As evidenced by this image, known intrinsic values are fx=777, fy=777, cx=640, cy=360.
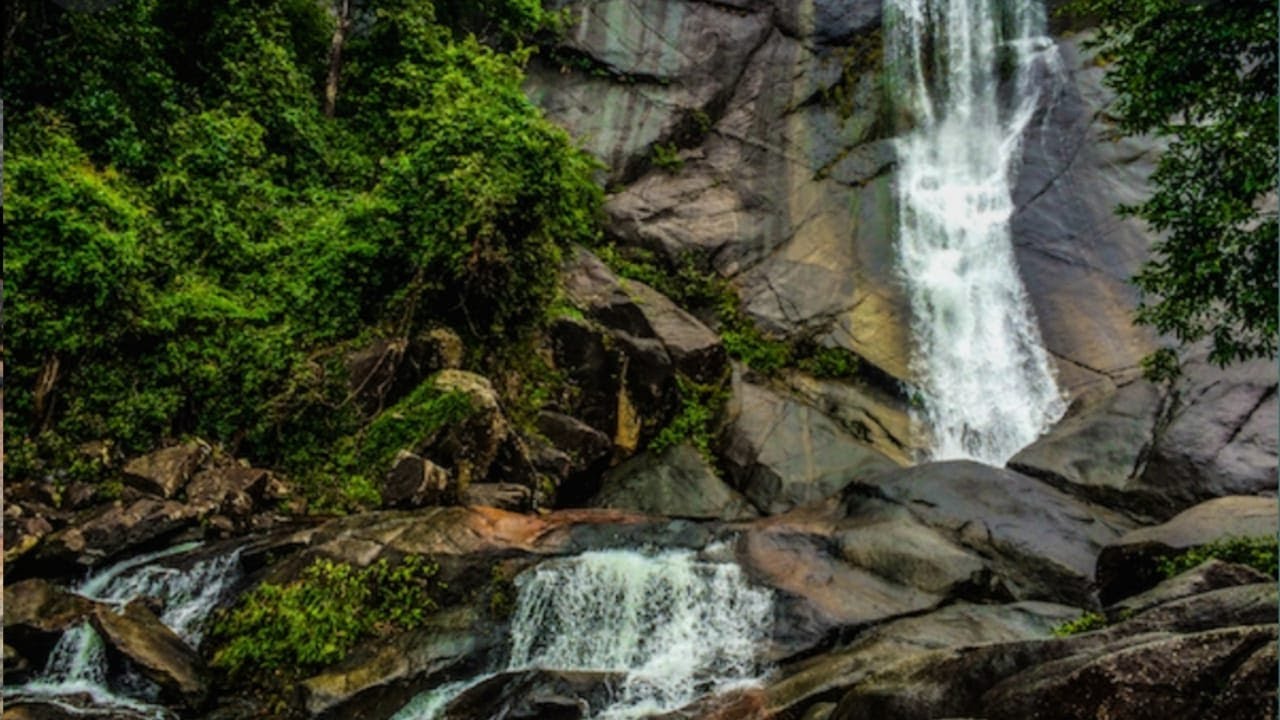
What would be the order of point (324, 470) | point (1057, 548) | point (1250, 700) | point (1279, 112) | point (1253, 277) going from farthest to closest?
point (324, 470) < point (1057, 548) < point (1253, 277) < point (1279, 112) < point (1250, 700)

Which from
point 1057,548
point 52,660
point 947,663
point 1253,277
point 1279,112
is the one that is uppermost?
point 1279,112

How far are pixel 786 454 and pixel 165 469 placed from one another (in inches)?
418

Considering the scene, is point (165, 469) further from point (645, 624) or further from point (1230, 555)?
point (1230, 555)

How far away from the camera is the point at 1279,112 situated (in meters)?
6.20

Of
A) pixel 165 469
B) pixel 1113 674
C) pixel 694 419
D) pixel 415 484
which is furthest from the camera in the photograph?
pixel 694 419

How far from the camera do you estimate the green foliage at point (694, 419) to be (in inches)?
621

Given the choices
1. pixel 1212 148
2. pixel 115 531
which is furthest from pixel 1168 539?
pixel 115 531

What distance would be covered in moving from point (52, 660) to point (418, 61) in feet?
52.5

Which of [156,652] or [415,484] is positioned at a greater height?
[415,484]

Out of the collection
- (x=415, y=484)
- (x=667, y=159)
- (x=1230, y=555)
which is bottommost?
(x=415, y=484)

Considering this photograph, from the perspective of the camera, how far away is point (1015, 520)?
1141 centimetres

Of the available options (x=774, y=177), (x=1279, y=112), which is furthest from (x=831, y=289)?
(x=1279, y=112)

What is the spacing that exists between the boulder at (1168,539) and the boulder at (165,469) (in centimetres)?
1149

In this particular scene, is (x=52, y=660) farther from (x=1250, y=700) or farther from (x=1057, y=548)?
(x=1057, y=548)
